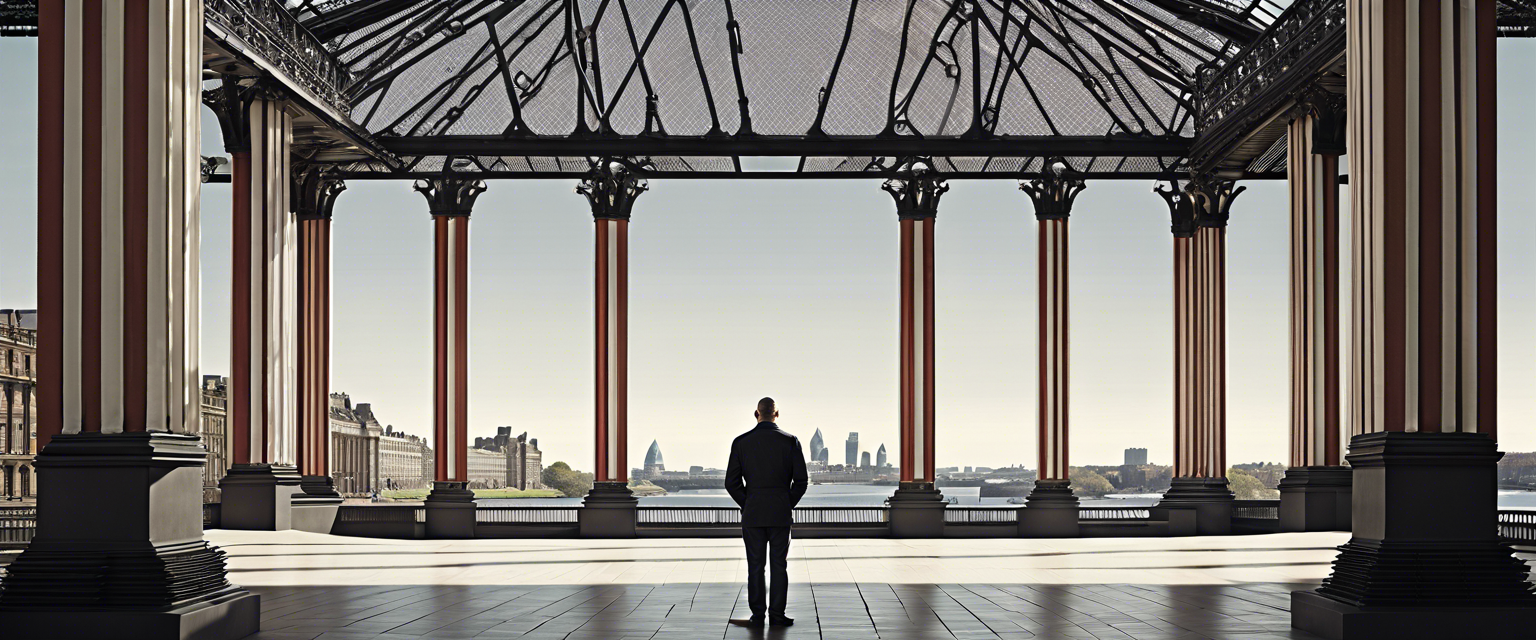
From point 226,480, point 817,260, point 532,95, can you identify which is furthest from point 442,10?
point 817,260

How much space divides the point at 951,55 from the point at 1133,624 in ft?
65.9

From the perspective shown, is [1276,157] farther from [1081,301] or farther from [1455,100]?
[1081,301]

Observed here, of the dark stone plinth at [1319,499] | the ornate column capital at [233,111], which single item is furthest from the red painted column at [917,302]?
the ornate column capital at [233,111]

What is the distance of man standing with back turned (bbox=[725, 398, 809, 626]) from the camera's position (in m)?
12.1

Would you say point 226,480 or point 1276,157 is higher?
point 1276,157

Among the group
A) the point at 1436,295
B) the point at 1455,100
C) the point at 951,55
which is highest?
the point at 951,55

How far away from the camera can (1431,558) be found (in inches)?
455

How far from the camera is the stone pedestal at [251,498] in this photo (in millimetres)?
25734

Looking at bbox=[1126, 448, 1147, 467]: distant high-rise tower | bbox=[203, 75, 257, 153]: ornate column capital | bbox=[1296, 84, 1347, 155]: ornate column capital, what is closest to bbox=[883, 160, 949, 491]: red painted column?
bbox=[1296, 84, 1347, 155]: ornate column capital

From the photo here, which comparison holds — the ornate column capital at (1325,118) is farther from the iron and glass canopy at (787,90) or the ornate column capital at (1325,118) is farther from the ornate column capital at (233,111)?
the ornate column capital at (233,111)

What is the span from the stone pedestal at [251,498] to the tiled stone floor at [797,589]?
30.5 inches

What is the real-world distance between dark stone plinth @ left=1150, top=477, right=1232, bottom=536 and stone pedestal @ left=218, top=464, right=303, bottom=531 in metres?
17.1

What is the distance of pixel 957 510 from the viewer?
3059 cm

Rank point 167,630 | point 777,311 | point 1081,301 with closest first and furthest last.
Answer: point 167,630, point 1081,301, point 777,311
